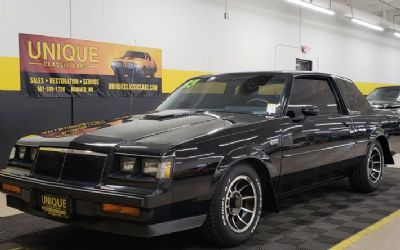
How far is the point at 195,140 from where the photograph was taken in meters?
3.04

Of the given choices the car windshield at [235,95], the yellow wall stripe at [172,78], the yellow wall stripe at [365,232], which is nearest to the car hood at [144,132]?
the car windshield at [235,95]

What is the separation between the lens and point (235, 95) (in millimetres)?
4180

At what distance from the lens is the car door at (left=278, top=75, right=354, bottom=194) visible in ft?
12.6

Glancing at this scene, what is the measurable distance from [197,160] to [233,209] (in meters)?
0.57

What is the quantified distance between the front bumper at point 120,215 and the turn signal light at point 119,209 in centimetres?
2

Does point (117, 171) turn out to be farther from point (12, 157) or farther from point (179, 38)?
point (179, 38)

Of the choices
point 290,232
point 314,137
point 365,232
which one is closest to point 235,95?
point 314,137

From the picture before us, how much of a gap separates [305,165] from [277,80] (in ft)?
2.73

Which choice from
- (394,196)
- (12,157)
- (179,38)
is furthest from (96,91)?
(394,196)

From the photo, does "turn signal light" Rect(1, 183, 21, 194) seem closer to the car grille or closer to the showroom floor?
the car grille

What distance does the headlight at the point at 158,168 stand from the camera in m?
2.75

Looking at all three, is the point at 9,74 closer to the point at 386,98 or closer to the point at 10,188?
the point at 10,188

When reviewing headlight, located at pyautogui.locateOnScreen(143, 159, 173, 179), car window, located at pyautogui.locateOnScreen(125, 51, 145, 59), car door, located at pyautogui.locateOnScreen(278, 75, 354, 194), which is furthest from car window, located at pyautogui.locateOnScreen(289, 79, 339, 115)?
car window, located at pyautogui.locateOnScreen(125, 51, 145, 59)

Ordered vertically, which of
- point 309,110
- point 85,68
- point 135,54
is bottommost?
point 309,110
